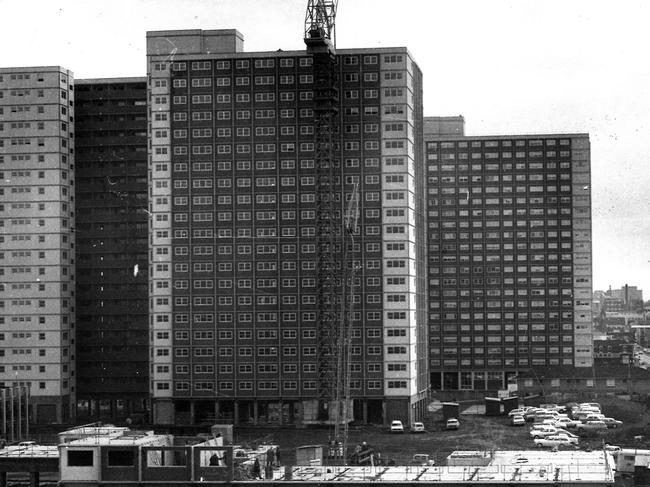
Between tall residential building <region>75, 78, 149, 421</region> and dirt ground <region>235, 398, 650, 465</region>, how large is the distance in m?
25.3

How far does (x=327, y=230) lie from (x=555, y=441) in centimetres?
3085

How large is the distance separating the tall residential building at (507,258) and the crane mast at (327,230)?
50.9 metres

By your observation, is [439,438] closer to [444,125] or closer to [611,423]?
[611,423]

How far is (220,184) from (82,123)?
2288cm

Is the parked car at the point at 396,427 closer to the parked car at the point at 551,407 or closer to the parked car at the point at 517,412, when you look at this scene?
the parked car at the point at 517,412

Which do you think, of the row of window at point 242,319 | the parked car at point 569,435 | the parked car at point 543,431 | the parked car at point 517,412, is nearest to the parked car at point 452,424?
the parked car at point 517,412

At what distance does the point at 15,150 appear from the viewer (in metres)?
122

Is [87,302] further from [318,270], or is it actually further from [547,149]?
[547,149]

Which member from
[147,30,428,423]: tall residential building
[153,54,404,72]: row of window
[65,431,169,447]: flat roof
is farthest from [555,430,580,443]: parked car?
[65,431,169,447]: flat roof

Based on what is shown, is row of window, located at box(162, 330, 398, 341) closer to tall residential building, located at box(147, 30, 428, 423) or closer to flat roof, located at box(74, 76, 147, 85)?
tall residential building, located at box(147, 30, 428, 423)

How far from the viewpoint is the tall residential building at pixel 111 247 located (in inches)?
5030

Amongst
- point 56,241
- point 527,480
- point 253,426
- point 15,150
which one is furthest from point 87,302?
point 527,480

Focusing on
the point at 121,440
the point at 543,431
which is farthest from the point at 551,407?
the point at 121,440

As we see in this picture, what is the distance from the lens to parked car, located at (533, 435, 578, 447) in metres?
93.4
